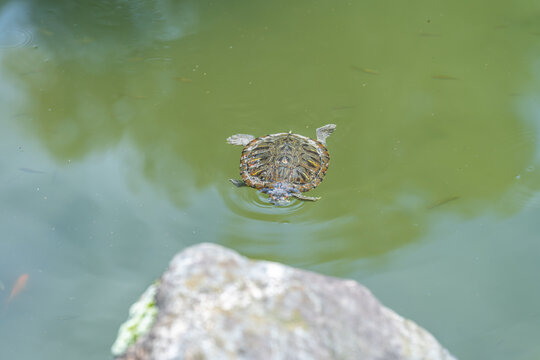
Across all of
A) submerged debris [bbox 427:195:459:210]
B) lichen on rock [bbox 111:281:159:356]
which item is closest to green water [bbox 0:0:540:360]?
submerged debris [bbox 427:195:459:210]

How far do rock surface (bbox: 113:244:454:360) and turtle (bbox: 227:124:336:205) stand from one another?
1368 mm

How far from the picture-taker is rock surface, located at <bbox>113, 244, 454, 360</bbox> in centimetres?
139

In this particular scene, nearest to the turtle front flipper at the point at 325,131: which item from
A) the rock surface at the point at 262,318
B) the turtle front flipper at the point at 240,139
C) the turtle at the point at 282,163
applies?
the turtle at the point at 282,163

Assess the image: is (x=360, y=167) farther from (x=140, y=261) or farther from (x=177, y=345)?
(x=177, y=345)

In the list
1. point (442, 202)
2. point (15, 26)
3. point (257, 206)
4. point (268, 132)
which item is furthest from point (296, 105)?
point (15, 26)

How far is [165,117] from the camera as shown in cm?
357

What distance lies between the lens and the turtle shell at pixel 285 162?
3.05 meters

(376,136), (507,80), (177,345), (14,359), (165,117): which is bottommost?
(14,359)

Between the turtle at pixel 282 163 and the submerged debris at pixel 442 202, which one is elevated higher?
the submerged debris at pixel 442 202

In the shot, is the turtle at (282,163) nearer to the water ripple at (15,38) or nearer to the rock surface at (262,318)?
the rock surface at (262,318)

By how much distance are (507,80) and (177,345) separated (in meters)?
3.41

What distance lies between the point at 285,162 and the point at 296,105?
2.36 feet

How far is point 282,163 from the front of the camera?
3090mm

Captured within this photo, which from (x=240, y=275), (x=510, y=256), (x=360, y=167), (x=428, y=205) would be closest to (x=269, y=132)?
(x=360, y=167)
